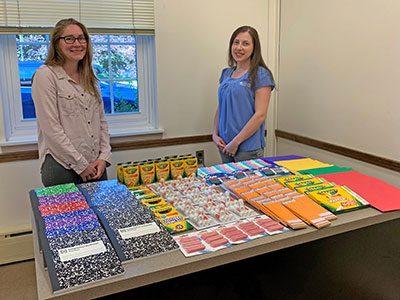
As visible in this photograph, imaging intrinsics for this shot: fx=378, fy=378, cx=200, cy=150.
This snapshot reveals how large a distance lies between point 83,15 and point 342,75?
1.86 metres

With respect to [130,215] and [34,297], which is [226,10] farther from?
[34,297]

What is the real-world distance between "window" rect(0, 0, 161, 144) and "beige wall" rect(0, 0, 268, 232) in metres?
0.11

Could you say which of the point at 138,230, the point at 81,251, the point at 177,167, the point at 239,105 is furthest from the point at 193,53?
the point at 81,251

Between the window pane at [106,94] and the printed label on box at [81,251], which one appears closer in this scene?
the printed label on box at [81,251]

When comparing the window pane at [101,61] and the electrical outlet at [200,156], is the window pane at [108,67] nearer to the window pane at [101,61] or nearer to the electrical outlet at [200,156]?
the window pane at [101,61]

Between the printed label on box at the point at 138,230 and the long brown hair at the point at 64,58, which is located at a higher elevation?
the long brown hair at the point at 64,58

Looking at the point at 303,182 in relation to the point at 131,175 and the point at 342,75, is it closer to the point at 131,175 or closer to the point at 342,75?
the point at 131,175

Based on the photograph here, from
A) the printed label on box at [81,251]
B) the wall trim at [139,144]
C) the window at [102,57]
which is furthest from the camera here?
the wall trim at [139,144]

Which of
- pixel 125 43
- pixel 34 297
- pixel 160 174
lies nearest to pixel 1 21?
pixel 125 43

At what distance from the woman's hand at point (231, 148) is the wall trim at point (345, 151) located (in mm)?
744

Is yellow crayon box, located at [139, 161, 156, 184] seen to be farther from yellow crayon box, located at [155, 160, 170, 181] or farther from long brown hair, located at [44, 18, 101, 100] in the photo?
long brown hair, located at [44, 18, 101, 100]

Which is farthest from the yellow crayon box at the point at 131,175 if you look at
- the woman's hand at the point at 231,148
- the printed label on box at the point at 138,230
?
the woman's hand at the point at 231,148

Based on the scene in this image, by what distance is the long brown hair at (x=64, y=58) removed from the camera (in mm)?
2068

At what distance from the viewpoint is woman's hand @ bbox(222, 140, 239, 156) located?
2.50 m
